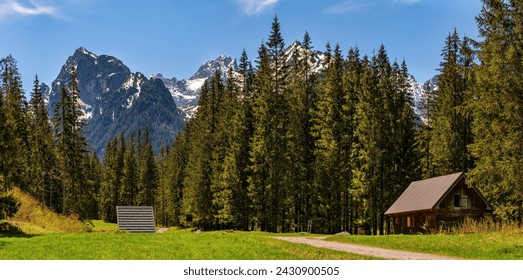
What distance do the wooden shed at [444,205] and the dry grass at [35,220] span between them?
28479 millimetres

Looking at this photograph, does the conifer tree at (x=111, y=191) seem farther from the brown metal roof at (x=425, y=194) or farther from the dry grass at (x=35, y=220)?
the brown metal roof at (x=425, y=194)

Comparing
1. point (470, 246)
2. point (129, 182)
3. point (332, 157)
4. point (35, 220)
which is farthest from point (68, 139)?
point (129, 182)

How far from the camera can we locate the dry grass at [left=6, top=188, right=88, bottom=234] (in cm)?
3453

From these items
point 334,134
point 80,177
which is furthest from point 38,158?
point 334,134

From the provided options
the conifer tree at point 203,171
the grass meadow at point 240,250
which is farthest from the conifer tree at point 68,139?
the grass meadow at point 240,250

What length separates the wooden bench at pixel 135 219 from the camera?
46.6m

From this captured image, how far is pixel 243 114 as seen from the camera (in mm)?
60219

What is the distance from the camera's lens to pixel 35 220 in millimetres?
38000

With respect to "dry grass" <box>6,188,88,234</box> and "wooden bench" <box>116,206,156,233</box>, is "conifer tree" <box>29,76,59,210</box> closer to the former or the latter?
"wooden bench" <box>116,206,156,233</box>

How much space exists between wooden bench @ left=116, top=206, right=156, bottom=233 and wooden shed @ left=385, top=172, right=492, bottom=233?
23.0m

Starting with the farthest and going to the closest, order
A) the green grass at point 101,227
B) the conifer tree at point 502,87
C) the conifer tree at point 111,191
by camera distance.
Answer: the conifer tree at point 111,191 → the green grass at point 101,227 → the conifer tree at point 502,87
